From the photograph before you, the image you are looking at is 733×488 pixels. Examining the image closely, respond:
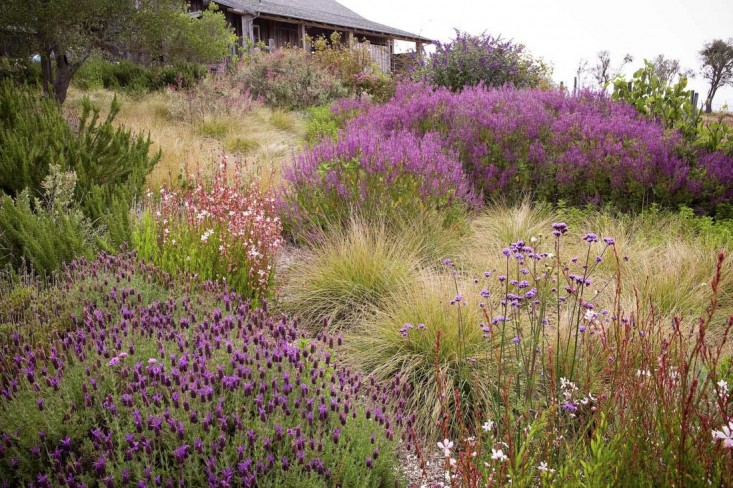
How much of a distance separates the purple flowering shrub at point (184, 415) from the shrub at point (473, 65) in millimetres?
11144

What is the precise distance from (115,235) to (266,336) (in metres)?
2.17

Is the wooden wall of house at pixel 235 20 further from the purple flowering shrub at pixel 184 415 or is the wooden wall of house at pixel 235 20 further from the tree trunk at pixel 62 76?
the purple flowering shrub at pixel 184 415

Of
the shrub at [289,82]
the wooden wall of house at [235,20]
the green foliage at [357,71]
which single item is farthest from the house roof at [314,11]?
the shrub at [289,82]

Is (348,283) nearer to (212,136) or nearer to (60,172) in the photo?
(60,172)

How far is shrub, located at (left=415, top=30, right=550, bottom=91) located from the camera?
1316 centimetres

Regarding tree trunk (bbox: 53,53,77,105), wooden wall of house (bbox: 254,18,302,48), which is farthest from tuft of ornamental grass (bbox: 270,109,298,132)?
wooden wall of house (bbox: 254,18,302,48)

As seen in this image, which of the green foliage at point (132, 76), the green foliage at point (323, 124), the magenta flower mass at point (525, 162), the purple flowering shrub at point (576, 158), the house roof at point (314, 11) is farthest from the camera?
the house roof at point (314, 11)

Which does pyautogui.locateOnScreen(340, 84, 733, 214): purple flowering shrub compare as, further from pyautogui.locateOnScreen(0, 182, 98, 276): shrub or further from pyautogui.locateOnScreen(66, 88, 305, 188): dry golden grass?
pyautogui.locateOnScreen(0, 182, 98, 276): shrub

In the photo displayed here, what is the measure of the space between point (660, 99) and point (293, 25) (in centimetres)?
2447

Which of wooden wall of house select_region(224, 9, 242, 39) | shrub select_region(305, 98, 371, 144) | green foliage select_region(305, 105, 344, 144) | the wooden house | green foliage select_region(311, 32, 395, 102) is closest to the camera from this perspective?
green foliage select_region(305, 105, 344, 144)

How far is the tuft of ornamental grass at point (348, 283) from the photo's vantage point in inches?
168

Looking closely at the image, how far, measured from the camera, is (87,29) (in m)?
13.1

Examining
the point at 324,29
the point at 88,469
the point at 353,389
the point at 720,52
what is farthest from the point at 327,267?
the point at 720,52

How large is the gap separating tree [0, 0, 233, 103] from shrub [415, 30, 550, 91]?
6.29 metres
